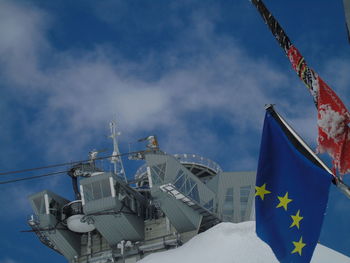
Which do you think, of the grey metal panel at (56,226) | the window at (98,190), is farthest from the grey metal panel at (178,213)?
the grey metal panel at (56,226)

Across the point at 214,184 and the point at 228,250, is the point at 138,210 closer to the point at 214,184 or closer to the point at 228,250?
the point at 214,184

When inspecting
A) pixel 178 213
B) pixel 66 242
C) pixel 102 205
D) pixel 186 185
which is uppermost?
pixel 186 185

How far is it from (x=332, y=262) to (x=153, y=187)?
17.9 meters

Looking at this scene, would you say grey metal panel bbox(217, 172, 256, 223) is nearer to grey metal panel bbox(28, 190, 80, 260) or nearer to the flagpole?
grey metal panel bbox(28, 190, 80, 260)

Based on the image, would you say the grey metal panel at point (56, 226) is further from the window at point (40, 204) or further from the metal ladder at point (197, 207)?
the metal ladder at point (197, 207)

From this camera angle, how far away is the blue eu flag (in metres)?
17.4

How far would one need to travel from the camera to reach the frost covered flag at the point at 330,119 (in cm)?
1620

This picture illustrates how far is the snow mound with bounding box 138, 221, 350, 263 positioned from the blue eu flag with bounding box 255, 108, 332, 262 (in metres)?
27.5

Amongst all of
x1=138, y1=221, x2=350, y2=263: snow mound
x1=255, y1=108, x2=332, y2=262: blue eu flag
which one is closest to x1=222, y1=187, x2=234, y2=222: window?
x1=138, y1=221, x2=350, y2=263: snow mound

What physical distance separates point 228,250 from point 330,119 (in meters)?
33.3

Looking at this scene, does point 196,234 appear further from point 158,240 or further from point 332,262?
point 332,262

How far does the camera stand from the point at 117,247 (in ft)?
199

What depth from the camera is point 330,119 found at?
1664 centimetres

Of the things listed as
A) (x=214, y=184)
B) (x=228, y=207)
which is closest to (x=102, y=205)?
(x=214, y=184)
